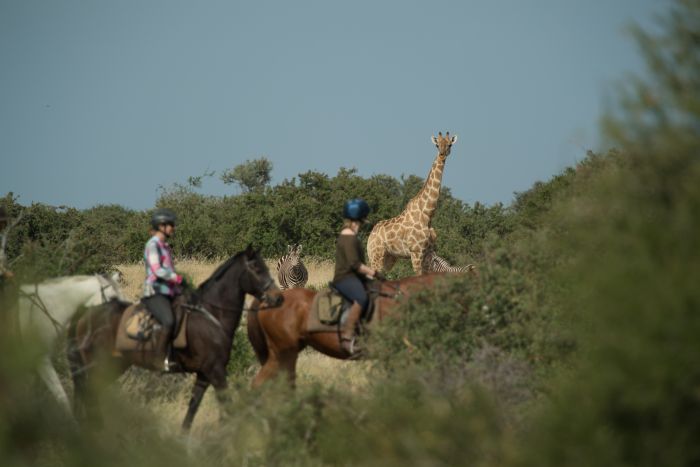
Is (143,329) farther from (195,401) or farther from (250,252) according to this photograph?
(250,252)

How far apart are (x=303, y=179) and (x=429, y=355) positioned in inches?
969

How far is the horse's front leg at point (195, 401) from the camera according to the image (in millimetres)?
9484

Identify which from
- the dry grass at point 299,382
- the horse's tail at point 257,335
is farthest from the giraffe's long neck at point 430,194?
the horse's tail at point 257,335

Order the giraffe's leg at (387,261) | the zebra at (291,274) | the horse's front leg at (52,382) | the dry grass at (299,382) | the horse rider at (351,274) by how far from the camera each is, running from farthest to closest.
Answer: the zebra at (291,274)
the giraffe's leg at (387,261)
the horse rider at (351,274)
the horse's front leg at (52,382)
the dry grass at (299,382)

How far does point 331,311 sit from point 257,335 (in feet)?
3.64

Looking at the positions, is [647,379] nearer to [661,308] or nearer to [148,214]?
[661,308]

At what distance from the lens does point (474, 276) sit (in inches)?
398

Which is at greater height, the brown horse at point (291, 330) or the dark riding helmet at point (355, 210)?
the dark riding helmet at point (355, 210)

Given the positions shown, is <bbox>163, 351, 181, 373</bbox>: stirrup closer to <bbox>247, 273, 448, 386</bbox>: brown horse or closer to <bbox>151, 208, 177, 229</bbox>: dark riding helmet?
<bbox>247, 273, 448, 386</bbox>: brown horse

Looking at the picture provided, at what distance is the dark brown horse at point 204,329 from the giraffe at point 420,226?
9.43 meters

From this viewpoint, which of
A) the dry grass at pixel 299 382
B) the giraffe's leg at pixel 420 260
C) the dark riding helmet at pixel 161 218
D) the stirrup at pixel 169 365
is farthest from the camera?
the giraffe's leg at pixel 420 260

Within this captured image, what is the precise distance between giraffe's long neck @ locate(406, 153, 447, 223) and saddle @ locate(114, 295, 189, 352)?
34.6ft

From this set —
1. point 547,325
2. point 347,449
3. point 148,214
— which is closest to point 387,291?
point 547,325

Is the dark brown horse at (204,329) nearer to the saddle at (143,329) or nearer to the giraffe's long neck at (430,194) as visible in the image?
the saddle at (143,329)
